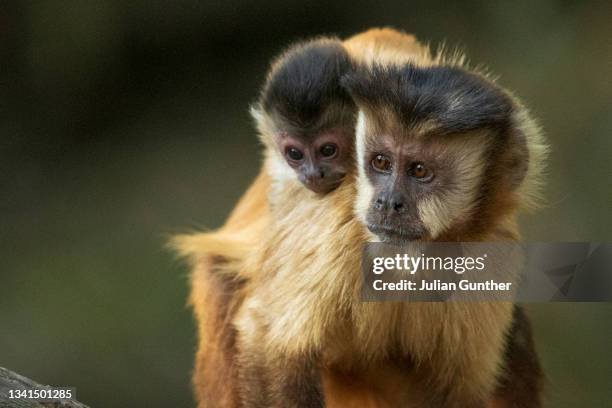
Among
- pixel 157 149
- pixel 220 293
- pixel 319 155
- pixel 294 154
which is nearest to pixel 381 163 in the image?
pixel 319 155

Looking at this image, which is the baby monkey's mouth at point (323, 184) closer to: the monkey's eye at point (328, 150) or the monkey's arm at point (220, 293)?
the monkey's eye at point (328, 150)

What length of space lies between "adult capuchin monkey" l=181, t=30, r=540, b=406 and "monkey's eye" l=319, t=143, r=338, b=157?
0.15 metres

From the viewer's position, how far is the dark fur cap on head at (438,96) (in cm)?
227

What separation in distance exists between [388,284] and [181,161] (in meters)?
2.64

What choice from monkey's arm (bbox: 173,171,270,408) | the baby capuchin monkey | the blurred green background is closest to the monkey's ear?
the baby capuchin monkey

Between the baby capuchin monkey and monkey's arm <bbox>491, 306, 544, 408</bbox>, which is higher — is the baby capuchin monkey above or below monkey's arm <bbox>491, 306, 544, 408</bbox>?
above

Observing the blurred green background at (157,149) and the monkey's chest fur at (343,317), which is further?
the blurred green background at (157,149)

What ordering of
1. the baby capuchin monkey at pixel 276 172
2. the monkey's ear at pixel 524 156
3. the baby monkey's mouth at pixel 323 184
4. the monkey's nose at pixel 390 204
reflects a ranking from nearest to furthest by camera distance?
the monkey's nose at pixel 390 204 < the monkey's ear at pixel 524 156 < the baby monkey's mouth at pixel 323 184 < the baby capuchin monkey at pixel 276 172

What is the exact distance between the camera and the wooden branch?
2008 millimetres

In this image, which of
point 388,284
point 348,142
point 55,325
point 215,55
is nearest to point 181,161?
Result: point 215,55

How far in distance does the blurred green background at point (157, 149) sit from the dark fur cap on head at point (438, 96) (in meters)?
1.98

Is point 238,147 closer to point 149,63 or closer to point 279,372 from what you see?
point 149,63

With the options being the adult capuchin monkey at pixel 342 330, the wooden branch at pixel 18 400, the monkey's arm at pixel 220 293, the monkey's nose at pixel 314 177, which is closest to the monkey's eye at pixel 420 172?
the adult capuchin monkey at pixel 342 330

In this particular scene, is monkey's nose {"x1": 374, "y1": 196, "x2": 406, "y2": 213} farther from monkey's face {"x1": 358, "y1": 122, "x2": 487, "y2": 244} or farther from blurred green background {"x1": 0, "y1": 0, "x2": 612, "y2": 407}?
blurred green background {"x1": 0, "y1": 0, "x2": 612, "y2": 407}
